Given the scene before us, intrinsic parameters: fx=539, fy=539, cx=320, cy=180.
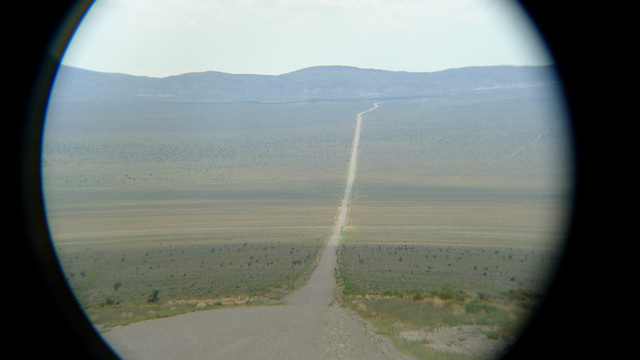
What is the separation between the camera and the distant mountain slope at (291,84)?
160 metres

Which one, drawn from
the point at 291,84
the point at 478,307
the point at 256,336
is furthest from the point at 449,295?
the point at 291,84

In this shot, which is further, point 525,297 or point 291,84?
point 291,84

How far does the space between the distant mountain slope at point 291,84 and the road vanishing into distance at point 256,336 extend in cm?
14923

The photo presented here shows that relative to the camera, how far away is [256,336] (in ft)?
35.0

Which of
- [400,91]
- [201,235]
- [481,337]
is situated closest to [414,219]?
[201,235]

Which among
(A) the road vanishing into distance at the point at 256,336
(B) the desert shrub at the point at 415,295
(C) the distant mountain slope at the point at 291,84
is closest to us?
(A) the road vanishing into distance at the point at 256,336

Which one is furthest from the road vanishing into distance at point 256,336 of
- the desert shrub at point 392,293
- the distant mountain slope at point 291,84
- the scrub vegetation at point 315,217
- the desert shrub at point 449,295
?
the distant mountain slope at point 291,84

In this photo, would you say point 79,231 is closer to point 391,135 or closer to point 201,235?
point 201,235

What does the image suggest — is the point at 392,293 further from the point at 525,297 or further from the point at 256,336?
Answer: the point at 256,336

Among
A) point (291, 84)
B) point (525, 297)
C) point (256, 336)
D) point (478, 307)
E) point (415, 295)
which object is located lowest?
point (291, 84)

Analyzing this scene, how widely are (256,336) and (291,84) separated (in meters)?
181

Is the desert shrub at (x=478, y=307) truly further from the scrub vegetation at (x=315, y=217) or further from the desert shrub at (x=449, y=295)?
the desert shrub at (x=449, y=295)

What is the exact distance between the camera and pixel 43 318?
31.2 feet

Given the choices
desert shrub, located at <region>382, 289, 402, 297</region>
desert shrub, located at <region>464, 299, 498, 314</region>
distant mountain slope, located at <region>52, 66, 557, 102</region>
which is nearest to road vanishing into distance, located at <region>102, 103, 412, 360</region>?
desert shrub, located at <region>382, 289, 402, 297</region>
